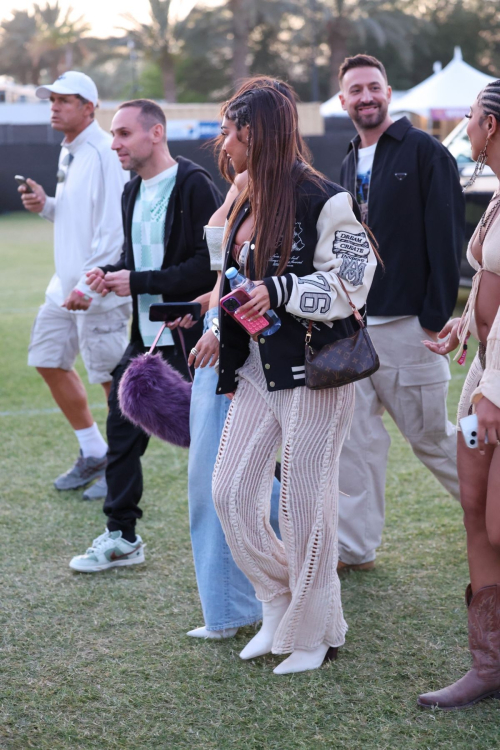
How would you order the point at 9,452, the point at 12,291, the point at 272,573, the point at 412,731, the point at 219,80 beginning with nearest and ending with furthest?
the point at 412,731 → the point at 272,573 → the point at 9,452 → the point at 12,291 → the point at 219,80

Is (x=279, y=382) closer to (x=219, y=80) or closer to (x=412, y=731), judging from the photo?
(x=412, y=731)

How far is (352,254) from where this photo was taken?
2961mm

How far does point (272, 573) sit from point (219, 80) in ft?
181

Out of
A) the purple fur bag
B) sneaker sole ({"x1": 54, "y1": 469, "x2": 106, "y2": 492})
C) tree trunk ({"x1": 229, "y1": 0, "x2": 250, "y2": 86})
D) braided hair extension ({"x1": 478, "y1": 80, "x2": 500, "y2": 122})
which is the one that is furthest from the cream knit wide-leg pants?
tree trunk ({"x1": 229, "y1": 0, "x2": 250, "y2": 86})

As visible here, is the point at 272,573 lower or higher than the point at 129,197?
lower

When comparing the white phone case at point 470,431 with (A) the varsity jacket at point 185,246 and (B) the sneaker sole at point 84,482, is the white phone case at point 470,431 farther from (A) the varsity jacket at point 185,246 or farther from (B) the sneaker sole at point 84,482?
(B) the sneaker sole at point 84,482

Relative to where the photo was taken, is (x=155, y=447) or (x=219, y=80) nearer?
(x=155, y=447)

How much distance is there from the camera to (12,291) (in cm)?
1285

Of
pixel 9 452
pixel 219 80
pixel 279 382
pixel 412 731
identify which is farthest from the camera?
pixel 219 80

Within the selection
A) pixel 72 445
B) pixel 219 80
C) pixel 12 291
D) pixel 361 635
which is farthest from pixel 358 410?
pixel 219 80

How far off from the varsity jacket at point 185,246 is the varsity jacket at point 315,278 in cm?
98

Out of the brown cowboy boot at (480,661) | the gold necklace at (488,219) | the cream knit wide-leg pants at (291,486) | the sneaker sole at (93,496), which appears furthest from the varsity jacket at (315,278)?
the sneaker sole at (93,496)

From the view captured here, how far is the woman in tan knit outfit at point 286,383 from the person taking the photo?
9.67ft

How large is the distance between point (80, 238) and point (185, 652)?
2604mm
